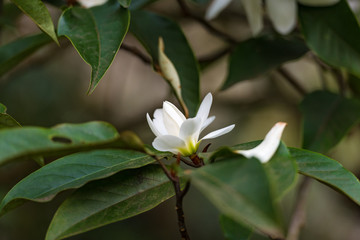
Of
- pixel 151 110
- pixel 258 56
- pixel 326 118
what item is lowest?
pixel 151 110

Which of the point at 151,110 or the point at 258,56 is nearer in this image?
the point at 258,56

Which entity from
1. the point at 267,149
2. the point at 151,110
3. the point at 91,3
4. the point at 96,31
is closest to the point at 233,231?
the point at 267,149

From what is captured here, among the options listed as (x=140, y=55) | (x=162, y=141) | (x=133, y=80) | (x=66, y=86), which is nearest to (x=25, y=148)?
(x=162, y=141)

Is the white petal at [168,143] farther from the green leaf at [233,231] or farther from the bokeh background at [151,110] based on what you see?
the bokeh background at [151,110]

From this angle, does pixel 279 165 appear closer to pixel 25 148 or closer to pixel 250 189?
pixel 250 189

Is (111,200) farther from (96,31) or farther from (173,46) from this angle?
(173,46)
